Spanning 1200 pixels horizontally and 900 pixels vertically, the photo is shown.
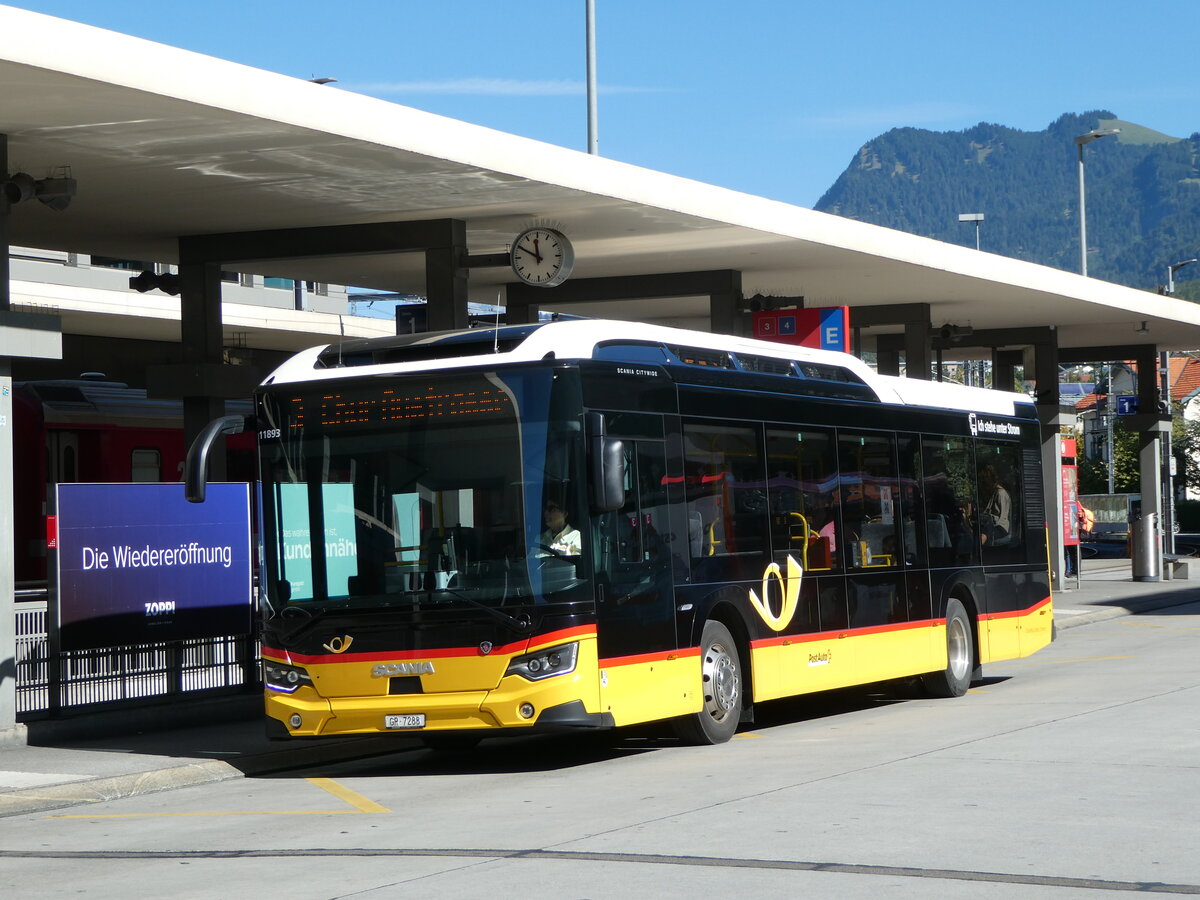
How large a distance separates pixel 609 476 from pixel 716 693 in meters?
2.66

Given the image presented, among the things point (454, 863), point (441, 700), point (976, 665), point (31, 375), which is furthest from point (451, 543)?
point (31, 375)

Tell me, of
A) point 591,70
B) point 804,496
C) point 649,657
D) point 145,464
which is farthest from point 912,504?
point 145,464

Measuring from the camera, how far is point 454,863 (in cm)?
857

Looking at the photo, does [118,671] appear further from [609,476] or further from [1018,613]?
[1018,613]

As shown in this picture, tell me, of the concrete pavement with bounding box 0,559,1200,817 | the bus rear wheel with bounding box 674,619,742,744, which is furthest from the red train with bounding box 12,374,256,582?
the bus rear wheel with bounding box 674,619,742,744

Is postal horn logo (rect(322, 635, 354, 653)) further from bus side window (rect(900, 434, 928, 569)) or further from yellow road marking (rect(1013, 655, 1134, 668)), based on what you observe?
yellow road marking (rect(1013, 655, 1134, 668))

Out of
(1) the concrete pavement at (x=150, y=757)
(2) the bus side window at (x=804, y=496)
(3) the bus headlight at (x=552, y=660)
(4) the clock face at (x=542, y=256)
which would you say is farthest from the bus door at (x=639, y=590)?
(4) the clock face at (x=542, y=256)

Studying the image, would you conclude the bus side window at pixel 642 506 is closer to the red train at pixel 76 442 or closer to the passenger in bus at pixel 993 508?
the passenger in bus at pixel 993 508

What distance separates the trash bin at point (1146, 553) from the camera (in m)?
39.2

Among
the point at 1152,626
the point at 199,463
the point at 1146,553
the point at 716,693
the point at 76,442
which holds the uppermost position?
the point at 76,442

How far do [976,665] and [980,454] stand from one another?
227cm

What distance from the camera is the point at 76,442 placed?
25.2 meters

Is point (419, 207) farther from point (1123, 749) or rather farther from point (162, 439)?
point (1123, 749)

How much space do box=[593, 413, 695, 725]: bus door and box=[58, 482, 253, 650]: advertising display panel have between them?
5021 mm
